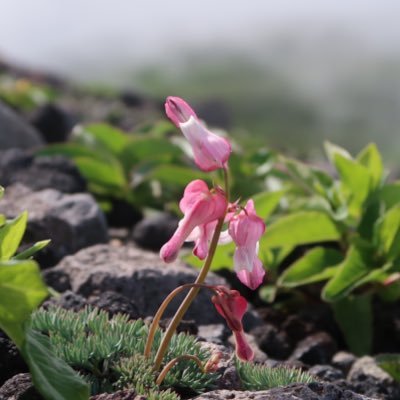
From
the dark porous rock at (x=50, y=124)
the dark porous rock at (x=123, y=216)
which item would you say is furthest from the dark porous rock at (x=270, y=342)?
the dark porous rock at (x=50, y=124)

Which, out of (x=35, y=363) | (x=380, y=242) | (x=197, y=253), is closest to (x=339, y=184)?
(x=380, y=242)

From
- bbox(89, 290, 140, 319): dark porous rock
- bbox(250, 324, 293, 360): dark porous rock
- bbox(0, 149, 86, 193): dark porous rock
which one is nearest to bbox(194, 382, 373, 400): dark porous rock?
bbox(89, 290, 140, 319): dark porous rock

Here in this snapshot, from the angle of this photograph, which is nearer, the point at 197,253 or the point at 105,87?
the point at 197,253

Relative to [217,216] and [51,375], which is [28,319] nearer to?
[51,375]

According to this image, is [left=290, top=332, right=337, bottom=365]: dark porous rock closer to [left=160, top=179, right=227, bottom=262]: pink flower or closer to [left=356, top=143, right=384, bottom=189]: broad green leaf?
[left=356, top=143, right=384, bottom=189]: broad green leaf

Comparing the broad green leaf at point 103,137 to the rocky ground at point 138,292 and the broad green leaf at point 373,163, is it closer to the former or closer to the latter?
the rocky ground at point 138,292

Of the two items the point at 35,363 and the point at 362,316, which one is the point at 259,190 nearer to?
the point at 362,316
